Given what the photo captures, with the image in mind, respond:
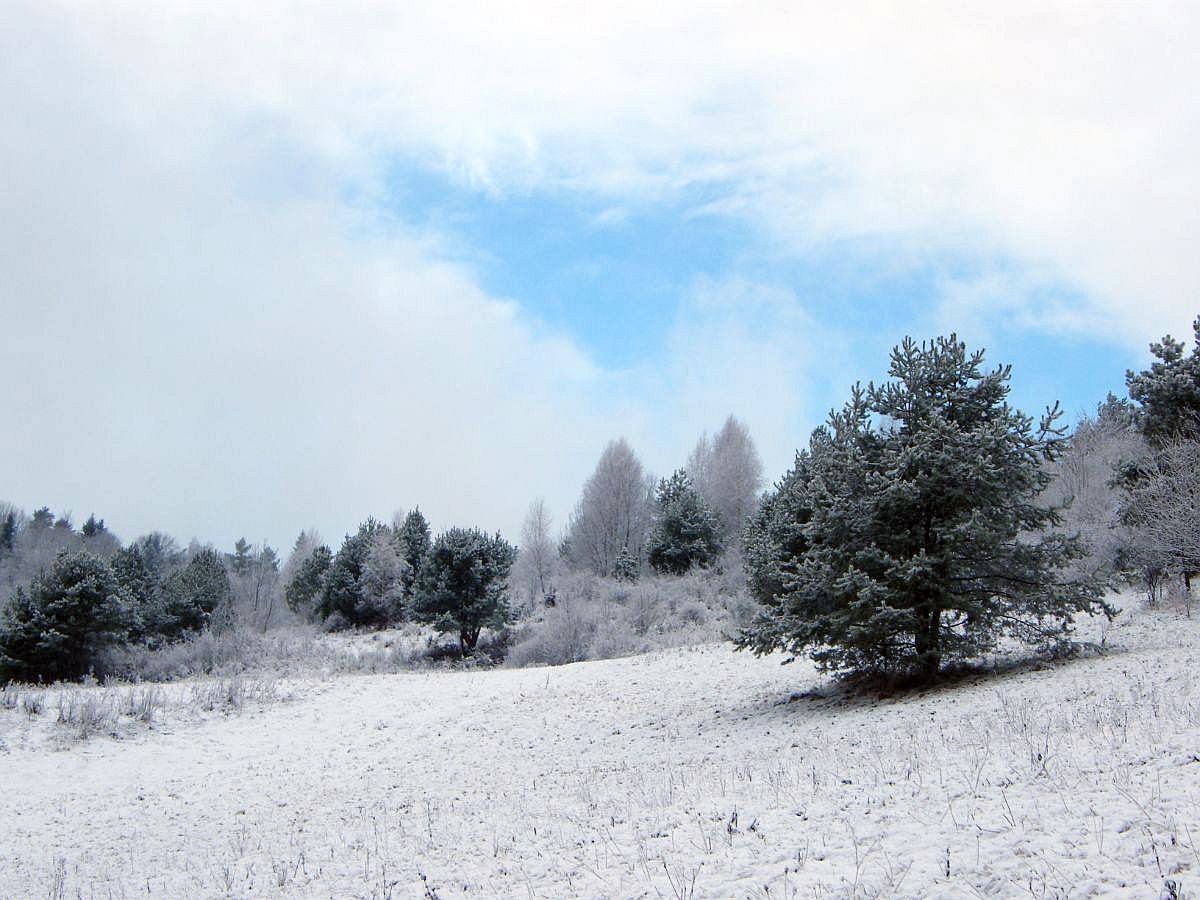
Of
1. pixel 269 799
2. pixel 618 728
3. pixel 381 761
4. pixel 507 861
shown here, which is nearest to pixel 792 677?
pixel 618 728

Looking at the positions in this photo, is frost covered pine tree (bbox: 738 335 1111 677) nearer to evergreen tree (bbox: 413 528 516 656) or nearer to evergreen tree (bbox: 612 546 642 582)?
evergreen tree (bbox: 413 528 516 656)

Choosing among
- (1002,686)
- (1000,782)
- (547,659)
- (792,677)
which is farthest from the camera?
(547,659)

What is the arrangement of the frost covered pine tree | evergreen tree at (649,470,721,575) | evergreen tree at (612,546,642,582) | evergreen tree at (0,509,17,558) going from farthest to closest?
evergreen tree at (0,509,17,558) → evergreen tree at (612,546,642,582) → evergreen tree at (649,470,721,575) → the frost covered pine tree

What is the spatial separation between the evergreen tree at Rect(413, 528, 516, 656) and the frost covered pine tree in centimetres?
2225

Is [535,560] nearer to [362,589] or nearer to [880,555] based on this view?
[362,589]

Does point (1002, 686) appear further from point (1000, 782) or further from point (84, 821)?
point (84, 821)

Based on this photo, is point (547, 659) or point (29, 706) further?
point (547, 659)

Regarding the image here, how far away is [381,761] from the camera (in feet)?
49.4

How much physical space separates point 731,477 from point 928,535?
47.7 metres

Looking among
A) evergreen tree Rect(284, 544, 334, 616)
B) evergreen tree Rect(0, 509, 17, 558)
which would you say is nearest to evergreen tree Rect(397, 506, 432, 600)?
evergreen tree Rect(284, 544, 334, 616)

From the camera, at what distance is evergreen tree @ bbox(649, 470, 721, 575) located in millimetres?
45812

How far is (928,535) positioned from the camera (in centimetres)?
1291

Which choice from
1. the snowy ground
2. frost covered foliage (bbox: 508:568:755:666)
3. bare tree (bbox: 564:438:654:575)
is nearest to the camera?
the snowy ground

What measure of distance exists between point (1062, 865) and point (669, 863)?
265 centimetres
